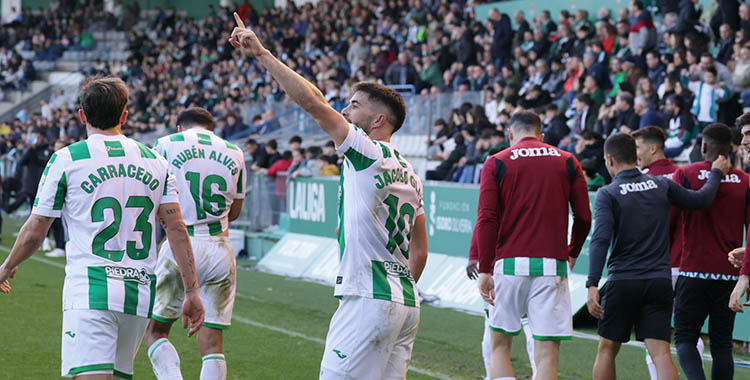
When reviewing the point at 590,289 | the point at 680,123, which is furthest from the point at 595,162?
the point at 590,289

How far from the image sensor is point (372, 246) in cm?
415

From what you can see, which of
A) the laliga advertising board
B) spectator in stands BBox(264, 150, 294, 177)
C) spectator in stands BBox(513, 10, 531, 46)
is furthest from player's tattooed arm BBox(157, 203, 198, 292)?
spectator in stands BBox(513, 10, 531, 46)

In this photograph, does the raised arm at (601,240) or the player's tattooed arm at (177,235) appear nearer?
the player's tattooed arm at (177,235)

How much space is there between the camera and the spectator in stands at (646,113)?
1244 cm

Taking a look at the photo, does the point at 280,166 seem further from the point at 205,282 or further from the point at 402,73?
the point at 205,282

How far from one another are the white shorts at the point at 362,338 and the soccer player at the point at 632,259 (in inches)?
81.1

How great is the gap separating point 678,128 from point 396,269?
9183 millimetres

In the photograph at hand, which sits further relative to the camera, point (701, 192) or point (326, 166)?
point (326, 166)

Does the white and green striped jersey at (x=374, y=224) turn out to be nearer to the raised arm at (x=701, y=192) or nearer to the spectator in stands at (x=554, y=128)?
the raised arm at (x=701, y=192)

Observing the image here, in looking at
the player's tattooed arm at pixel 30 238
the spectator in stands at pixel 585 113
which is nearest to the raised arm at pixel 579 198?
the player's tattooed arm at pixel 30 238

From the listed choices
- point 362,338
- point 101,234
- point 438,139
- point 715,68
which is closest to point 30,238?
point 101,234

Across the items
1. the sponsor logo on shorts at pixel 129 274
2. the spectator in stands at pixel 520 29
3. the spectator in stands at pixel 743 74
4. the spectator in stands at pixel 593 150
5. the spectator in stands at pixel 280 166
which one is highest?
the spectator in stands at pixel 520 29

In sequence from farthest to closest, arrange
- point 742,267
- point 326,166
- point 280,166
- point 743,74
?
point 280,166, point 326,166, point 743,74, point 742,267

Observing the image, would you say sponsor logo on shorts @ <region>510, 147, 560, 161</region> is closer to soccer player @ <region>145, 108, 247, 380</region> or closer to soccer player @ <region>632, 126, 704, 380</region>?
soccer player @ <region>632, 126, 704, 380</region>
